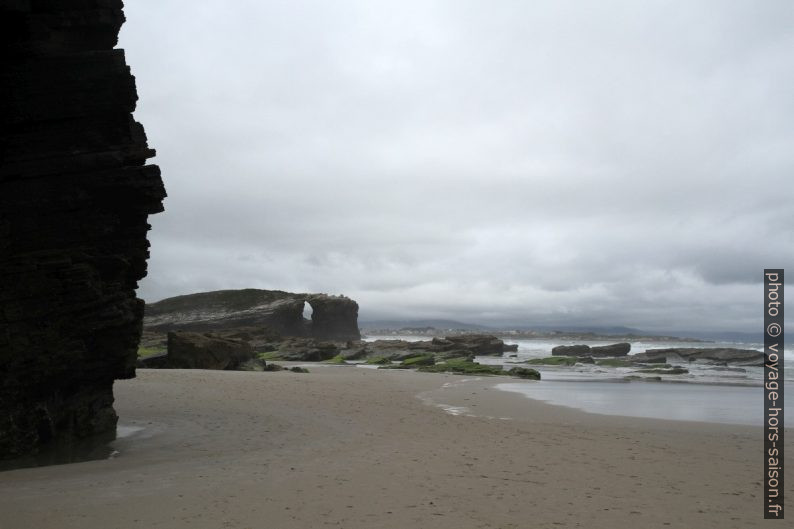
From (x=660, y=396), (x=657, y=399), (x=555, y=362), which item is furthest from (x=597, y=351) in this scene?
(x=657, y=399)

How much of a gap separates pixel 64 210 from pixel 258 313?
82.4 m

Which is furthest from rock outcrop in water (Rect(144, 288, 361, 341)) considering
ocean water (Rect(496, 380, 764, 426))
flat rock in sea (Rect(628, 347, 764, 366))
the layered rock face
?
the layered rock face

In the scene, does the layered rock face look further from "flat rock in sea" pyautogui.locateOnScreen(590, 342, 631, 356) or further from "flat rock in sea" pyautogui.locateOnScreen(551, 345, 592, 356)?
"flat rock in sea" pyautogui.locateOnScreen(590, 342, 631, 356)

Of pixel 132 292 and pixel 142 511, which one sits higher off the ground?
pixel 132 292

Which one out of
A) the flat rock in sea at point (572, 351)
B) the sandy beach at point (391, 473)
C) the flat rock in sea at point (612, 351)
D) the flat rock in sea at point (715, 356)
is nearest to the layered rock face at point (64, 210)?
the sandy beach at point (391, 473)

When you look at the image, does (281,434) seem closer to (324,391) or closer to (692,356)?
(324,391)

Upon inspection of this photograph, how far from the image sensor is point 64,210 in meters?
12.3

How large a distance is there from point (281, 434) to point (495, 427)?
5807mm

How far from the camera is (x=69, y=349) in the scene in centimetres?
1226

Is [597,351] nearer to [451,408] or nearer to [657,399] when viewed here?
[657,399]

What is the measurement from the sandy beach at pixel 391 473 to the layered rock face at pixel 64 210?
172 centimetres

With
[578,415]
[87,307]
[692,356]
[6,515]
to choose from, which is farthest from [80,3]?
[692,356]

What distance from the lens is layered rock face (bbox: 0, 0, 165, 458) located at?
11469 mm

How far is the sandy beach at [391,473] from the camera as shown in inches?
296
